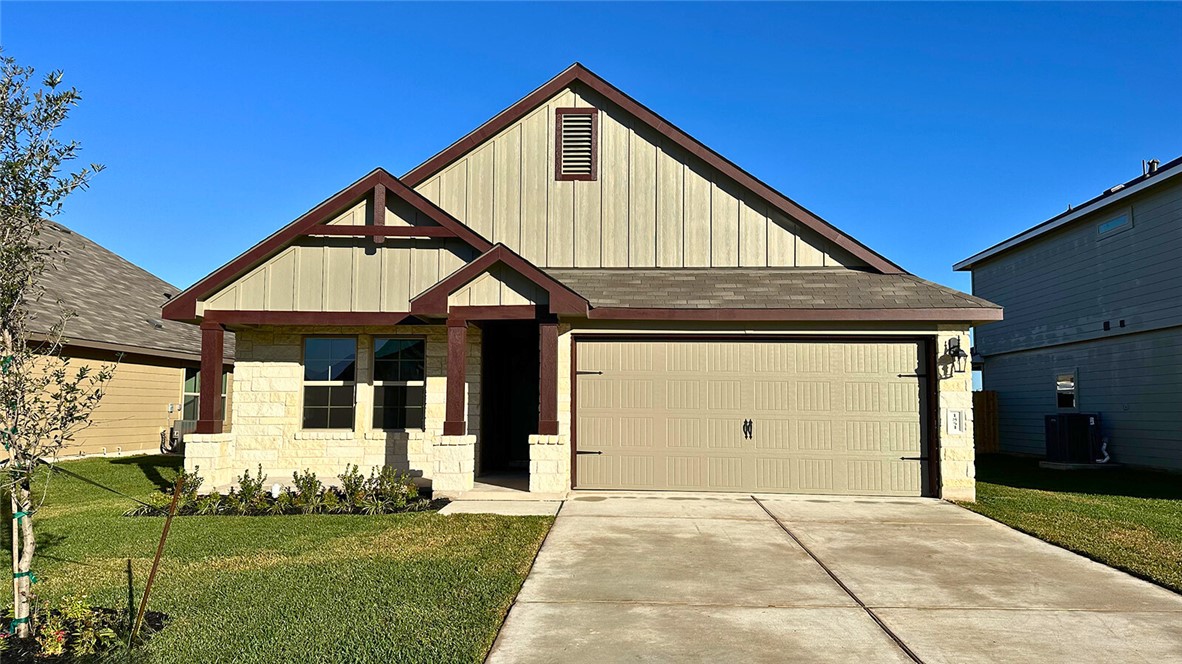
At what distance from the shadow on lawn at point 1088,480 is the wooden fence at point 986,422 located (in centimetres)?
377

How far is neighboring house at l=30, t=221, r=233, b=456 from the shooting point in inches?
610

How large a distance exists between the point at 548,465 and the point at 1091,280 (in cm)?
1473

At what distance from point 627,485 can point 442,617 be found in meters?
6.20

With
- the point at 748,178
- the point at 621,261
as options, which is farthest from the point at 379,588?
the point at 748,178

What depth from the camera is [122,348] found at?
621 inches

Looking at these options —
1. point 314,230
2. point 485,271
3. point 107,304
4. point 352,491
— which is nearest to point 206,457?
point 352,491

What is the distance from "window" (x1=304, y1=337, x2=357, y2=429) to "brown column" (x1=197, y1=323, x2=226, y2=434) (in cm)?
159

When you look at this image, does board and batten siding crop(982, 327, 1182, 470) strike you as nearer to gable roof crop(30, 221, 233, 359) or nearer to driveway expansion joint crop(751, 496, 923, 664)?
driveway expansion joint crop(751, 496, 923, 664)

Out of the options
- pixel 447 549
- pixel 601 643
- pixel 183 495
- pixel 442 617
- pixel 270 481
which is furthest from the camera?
pixel 270 481

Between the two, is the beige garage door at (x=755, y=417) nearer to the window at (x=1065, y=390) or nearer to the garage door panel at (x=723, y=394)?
the garage door panel at (x=723, y=394)

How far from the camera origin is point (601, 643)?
4.76m

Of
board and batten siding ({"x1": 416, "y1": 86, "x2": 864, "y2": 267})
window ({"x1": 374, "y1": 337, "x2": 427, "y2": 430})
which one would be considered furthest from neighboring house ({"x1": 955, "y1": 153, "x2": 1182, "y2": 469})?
window ({"x1": 374, "y1": 337, "x2": 427, "y2": 430})

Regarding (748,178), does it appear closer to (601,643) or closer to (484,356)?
(484,356)

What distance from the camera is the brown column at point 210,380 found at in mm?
11109
